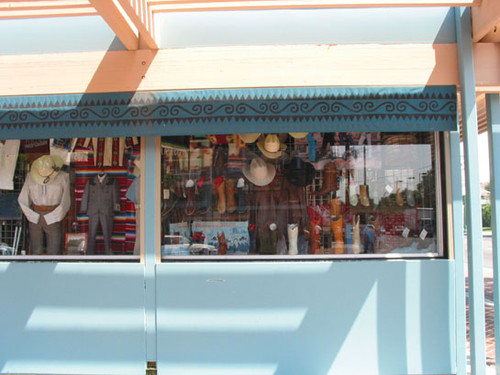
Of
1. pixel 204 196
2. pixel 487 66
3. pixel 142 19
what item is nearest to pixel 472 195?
pixel 487 66

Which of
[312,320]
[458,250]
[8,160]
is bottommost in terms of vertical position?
[312,320]

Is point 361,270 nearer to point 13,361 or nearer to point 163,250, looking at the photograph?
point 163,250

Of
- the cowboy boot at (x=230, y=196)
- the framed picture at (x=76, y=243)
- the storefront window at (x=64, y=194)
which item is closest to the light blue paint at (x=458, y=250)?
the cowboy boot at (x=230, y=196)

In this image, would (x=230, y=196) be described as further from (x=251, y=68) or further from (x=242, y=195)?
(x=251, y=68)

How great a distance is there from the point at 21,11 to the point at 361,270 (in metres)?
3.77

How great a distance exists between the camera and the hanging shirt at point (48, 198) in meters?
4.15

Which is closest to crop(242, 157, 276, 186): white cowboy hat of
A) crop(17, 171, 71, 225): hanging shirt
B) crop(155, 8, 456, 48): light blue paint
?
crop(155, 8, 456, 48): light blue paint

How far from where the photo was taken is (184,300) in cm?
356

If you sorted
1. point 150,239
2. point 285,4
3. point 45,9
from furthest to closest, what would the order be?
point 150,239, point 45,9, point 285,4

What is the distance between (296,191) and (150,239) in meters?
1.54

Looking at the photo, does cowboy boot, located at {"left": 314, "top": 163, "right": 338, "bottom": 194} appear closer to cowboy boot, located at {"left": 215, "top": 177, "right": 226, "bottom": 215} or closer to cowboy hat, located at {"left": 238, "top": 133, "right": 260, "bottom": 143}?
cowboy hat, located at {"left": 238, "top": 133, "right": 260, "bottom": 143}

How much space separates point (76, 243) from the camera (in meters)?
4.05

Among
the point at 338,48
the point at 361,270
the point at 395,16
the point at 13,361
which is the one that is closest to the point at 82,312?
the point at 13,361

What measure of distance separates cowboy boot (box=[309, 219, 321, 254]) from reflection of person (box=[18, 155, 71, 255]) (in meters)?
2.55
